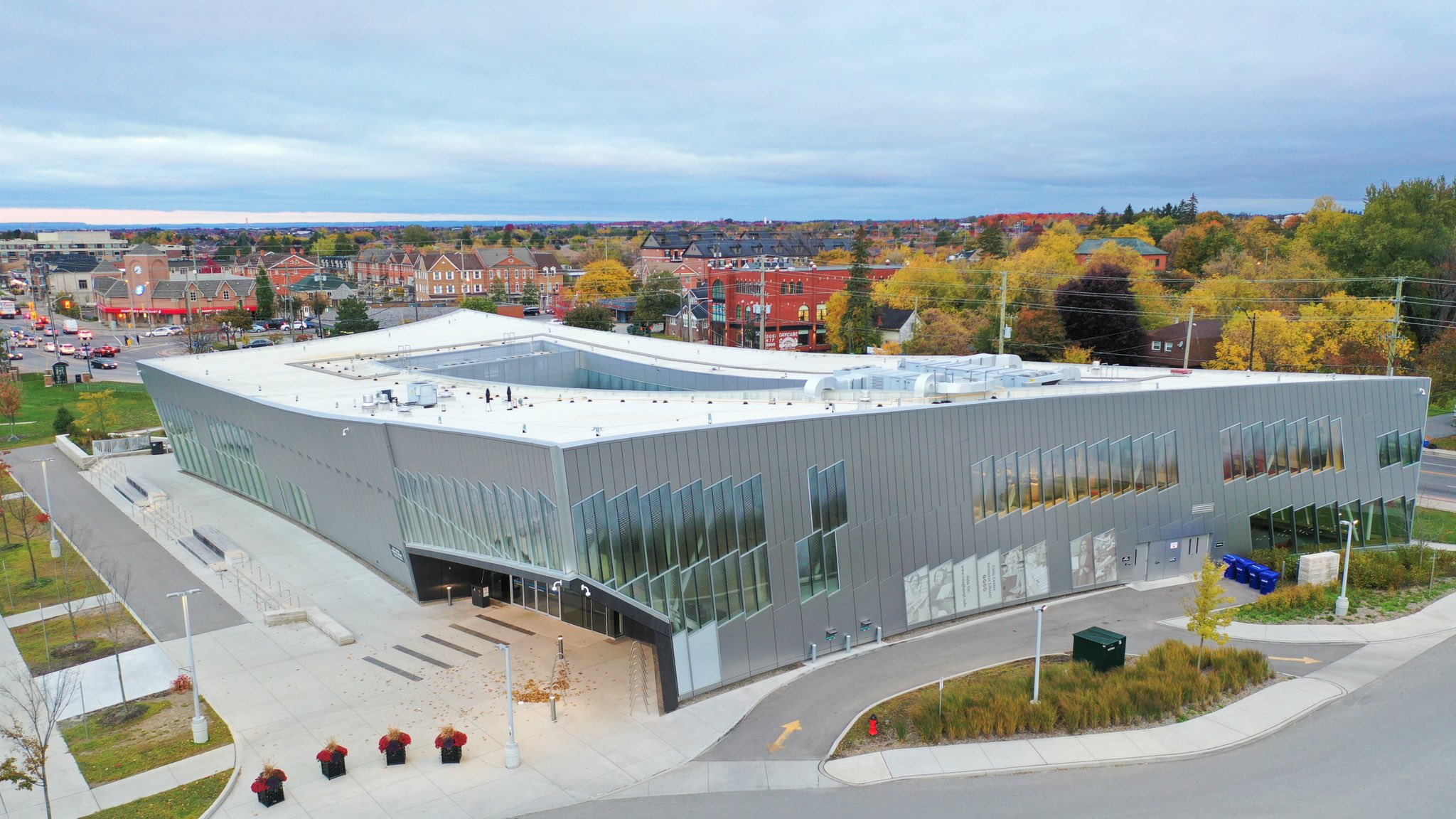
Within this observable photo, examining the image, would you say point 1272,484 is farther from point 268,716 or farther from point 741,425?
point 268,716

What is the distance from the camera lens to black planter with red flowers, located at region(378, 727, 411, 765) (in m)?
22.5

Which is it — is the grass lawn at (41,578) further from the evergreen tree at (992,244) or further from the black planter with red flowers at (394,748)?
the evergreen tree at (992,244)

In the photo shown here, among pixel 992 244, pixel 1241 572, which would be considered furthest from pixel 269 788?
pixel 992 244

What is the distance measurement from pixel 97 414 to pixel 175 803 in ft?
176

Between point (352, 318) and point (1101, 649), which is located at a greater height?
point (352, 318)

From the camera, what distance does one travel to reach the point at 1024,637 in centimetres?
3064

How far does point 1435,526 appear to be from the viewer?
140 feet

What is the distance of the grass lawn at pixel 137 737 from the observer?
22828mm

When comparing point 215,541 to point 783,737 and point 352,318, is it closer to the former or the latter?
point 783,737

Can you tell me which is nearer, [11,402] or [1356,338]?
[11,402]

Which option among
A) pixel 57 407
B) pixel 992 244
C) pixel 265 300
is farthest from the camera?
pixel 992 244

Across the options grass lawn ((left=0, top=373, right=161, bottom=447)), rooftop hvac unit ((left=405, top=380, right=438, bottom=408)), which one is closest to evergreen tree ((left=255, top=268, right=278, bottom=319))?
Result: grass lawn ((left=0, top=373, right=161, bottom=447))

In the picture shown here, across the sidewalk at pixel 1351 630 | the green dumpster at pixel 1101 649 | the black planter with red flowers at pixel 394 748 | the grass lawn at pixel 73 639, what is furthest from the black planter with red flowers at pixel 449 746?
the sidewalk at pixel 1351 630

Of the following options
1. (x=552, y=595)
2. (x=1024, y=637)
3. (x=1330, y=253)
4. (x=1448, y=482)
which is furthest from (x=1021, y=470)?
(x=1330, y=253)
